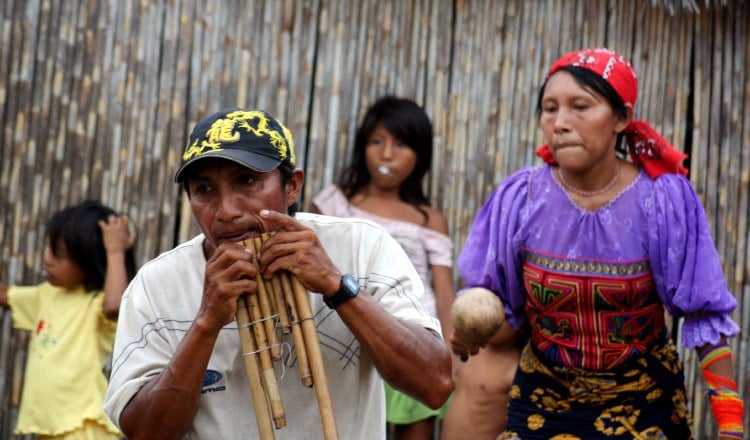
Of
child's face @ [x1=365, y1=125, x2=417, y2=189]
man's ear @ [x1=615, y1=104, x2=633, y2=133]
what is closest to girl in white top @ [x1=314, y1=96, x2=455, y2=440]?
child's face @ [x1=365, y1=125, x2=417, y2=189]

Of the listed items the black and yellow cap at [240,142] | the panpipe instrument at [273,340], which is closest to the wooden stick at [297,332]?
the panpipe instrument at [273,340]

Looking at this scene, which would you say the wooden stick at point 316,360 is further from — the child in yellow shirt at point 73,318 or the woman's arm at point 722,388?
the child in yellow shirt at point 73,318

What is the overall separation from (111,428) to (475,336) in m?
2.05

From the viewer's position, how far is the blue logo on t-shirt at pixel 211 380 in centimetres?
300

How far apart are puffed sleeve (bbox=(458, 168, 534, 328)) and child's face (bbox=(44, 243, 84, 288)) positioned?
210cm

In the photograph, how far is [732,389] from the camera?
3.84m

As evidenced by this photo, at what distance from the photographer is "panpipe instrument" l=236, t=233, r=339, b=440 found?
9.14 ft

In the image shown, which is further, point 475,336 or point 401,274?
point 475,336

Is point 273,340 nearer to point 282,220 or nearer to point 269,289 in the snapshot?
point 269,289

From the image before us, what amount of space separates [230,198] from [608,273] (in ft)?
5.25

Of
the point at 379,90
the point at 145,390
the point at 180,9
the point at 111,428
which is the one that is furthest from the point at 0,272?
the point at 145,390

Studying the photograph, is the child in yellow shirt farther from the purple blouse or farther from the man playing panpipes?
the man playing panpipes

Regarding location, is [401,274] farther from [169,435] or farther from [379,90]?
[379,90]

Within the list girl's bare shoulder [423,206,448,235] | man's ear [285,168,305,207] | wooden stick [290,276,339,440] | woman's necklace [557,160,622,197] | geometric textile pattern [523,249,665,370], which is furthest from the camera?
girl's bare shoulder [423,206,448,235]
